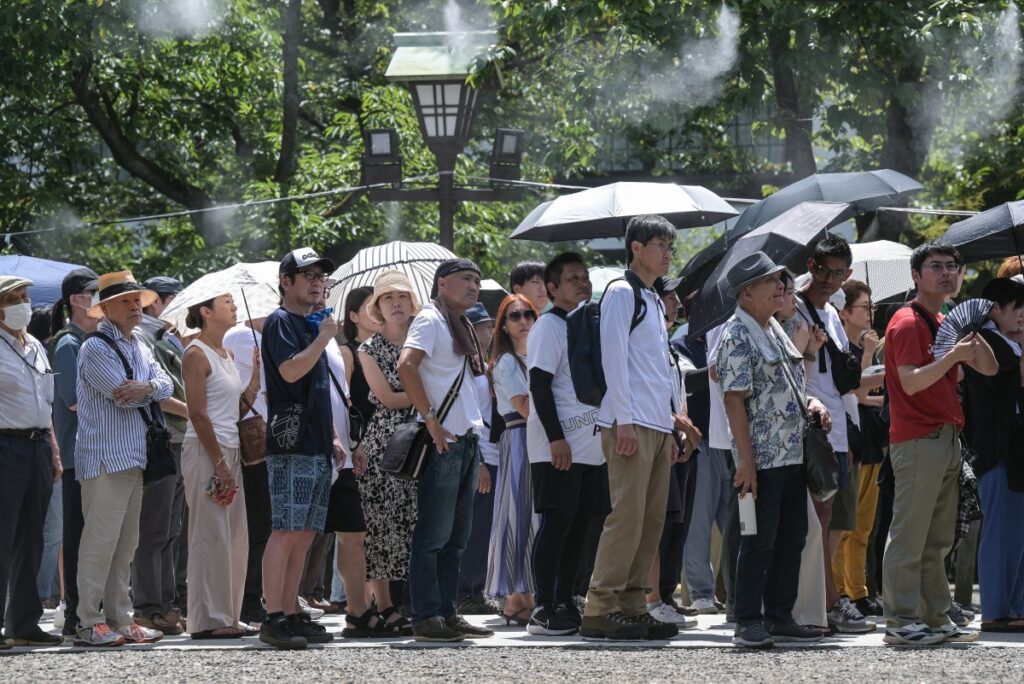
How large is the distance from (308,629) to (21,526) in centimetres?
157

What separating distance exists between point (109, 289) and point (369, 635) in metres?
2.15

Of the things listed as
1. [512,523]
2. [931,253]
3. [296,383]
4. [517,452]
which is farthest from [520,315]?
[931,253]

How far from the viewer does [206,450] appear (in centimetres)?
874

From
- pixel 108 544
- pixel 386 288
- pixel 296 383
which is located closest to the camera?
pixel 296 383

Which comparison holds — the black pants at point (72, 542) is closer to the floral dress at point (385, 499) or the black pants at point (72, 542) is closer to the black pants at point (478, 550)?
the floral dress at point (385, 499)

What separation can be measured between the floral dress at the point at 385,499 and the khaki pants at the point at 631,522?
1056mm

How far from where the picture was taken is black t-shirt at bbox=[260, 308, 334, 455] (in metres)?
8.02

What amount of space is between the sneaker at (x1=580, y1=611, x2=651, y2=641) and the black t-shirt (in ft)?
4.89

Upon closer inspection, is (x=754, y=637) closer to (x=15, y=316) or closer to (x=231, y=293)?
(x=231, y=293)

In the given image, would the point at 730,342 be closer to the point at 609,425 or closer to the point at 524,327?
the point at 609,425

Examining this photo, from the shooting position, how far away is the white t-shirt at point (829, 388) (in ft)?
28.3

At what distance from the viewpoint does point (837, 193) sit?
12.4 metres

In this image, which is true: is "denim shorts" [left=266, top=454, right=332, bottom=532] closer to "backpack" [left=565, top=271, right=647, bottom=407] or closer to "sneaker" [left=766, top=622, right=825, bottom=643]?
"backpack" [left=565, top=271, right=647, bottom=407]

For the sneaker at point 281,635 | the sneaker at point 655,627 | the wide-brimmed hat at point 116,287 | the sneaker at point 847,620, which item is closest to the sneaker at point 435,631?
the sneaker at point 281,635
